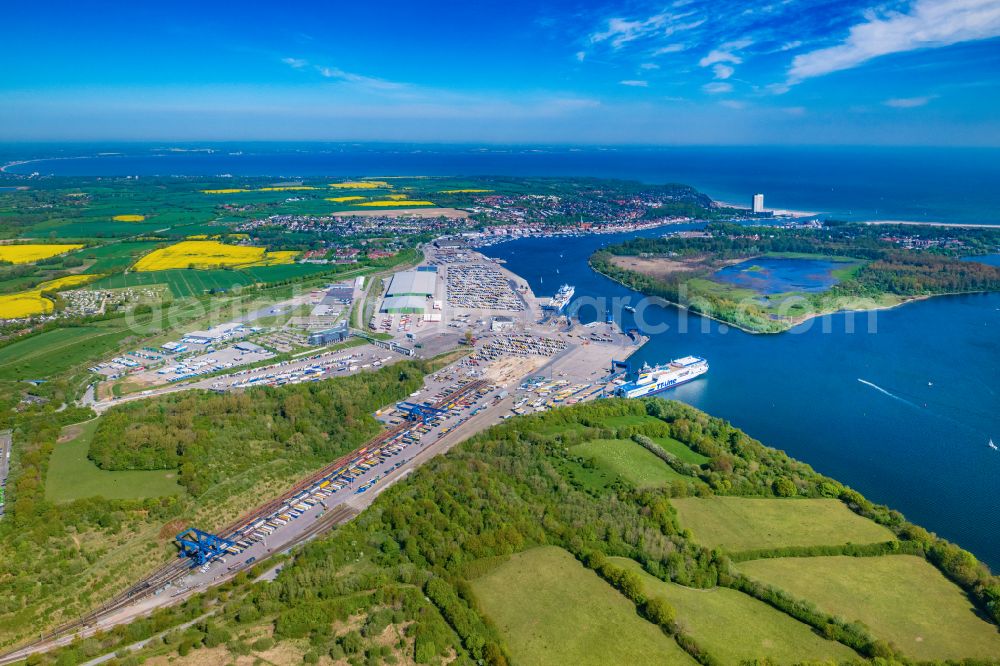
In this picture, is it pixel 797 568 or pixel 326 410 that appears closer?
pixel 797 568

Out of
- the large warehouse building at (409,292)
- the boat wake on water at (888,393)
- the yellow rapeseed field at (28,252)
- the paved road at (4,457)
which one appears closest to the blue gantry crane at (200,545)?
the paved road at (4,457)

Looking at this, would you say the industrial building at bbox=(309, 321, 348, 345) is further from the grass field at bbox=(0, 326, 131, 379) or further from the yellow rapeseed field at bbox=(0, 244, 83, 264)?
the yellow rapeseed field at bbox=(0, 244, 83, 264)

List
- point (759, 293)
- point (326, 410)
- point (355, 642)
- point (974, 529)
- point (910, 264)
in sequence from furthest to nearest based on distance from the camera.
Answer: point (910, 264) → point (759, 293) → point (326, 410) → point (974, 529) → point (355, 642)

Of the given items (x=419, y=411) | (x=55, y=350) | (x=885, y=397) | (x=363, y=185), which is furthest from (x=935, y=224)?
(x=363, y=185)

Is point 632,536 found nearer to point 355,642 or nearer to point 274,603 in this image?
point 355,642

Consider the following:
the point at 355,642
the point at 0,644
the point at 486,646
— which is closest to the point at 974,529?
the point at 486,646
